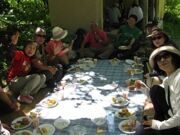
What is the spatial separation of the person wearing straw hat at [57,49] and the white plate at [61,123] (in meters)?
2.50

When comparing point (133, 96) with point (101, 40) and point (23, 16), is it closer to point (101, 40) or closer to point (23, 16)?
point (101, 40)

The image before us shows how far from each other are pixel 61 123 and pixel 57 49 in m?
2.71

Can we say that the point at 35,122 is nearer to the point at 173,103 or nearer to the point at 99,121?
the point at 99,121

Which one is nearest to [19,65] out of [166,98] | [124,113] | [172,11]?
[124,113]

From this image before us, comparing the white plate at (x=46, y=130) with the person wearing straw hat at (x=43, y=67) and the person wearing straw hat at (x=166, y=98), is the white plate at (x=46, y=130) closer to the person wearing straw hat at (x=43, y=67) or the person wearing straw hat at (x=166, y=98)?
the person wearing straw hat at (x=166, y=98)

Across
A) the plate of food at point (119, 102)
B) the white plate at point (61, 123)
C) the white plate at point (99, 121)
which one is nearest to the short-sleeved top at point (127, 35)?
the plate of food at point (119, 102)

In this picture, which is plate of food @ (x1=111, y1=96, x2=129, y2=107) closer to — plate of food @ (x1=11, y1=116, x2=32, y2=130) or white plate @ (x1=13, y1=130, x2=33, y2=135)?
plate of food @ (x1=11, y1=116, x2=32, y2=130)

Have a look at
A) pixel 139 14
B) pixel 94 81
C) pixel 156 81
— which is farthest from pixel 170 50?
pixel 139 14

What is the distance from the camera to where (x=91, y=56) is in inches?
341

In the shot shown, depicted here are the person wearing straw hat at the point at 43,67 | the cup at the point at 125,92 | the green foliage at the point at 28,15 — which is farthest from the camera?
the green foliage at the point at 28,15

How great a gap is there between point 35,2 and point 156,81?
35.0ft

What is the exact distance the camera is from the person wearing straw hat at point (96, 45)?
873cm

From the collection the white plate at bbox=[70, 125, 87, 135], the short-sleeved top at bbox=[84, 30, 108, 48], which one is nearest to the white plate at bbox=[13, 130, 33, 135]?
the white plate at bbox=[70, 125, 87, 135]

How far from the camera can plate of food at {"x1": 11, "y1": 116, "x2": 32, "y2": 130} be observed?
15.3 ft
